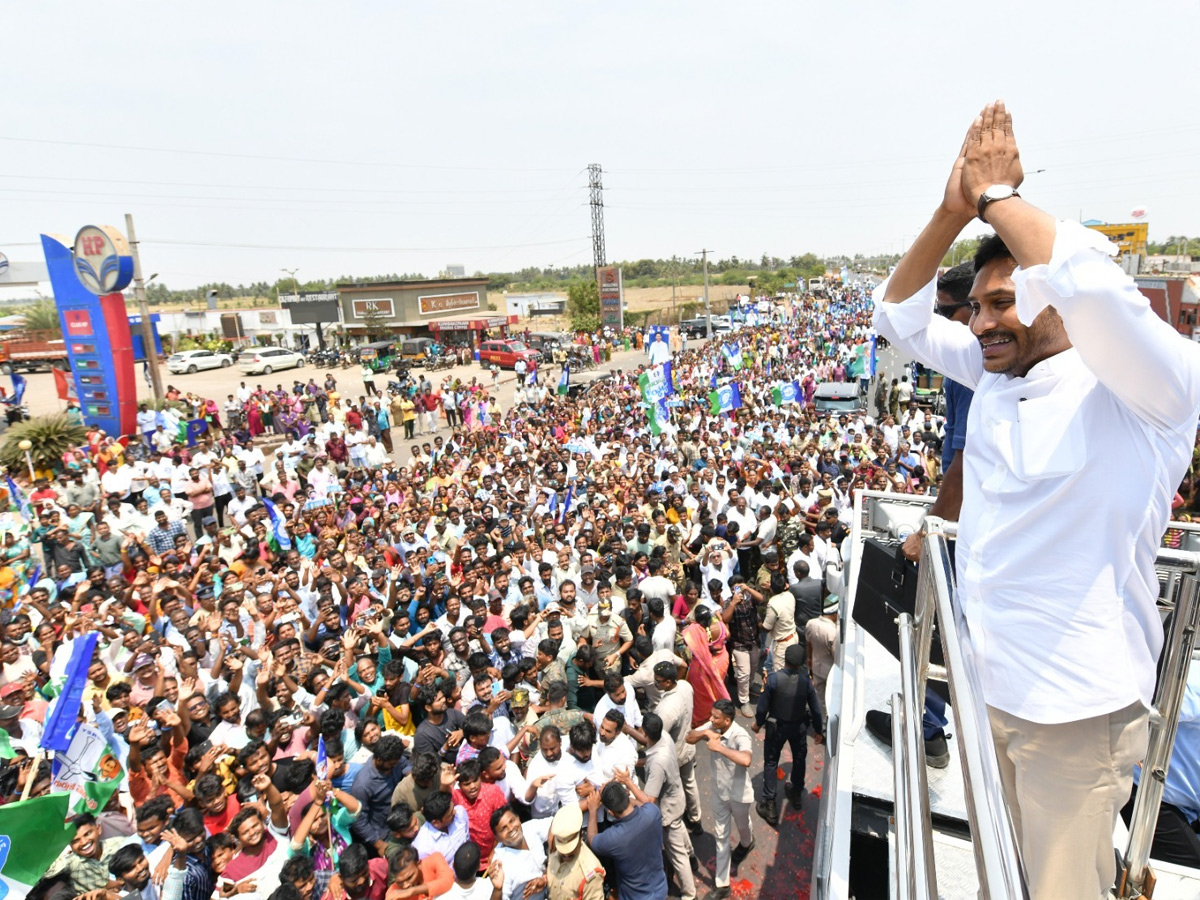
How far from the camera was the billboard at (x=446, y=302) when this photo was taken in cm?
4462

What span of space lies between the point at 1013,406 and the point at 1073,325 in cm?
31

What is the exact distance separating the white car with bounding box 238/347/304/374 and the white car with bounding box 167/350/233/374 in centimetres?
307

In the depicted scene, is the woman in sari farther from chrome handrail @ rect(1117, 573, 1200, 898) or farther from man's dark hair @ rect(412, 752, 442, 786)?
chrome handrail @ rect(1117, 573, 1200, 898)

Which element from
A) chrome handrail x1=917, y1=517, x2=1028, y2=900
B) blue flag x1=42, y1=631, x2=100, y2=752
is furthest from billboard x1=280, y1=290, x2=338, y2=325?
chrome handrail x1=917, y1=517, x2=1028, y2=900

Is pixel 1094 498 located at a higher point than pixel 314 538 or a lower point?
higher

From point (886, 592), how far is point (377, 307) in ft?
149

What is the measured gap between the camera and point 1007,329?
1.44 meters

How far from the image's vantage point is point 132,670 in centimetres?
559

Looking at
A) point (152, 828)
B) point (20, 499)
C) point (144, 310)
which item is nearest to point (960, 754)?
point (152, 828)

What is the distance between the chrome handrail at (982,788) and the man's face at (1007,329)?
55 cm

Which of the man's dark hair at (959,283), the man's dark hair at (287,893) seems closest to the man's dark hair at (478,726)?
the man's dark hair at (287,893)

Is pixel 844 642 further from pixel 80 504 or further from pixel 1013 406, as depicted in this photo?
pixel 80 504

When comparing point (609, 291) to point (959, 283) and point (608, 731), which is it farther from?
point (959, 283)

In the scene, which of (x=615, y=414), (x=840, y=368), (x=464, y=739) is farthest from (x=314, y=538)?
(x=840, y=368)
